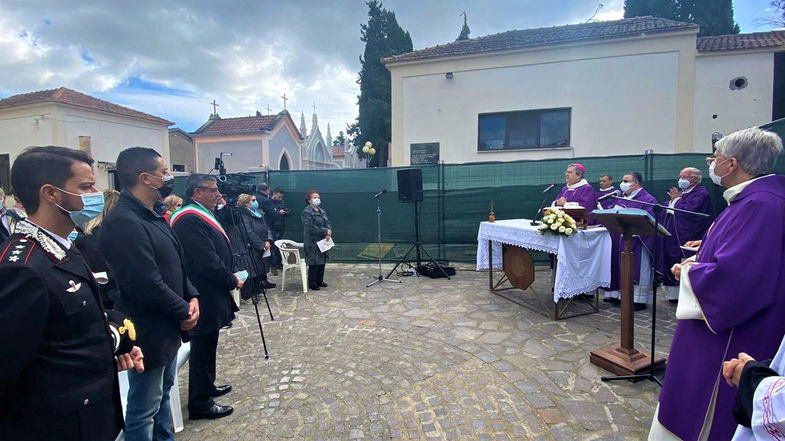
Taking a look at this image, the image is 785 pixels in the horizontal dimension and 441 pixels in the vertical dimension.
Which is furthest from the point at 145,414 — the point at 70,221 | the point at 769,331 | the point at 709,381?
the point at 769,331

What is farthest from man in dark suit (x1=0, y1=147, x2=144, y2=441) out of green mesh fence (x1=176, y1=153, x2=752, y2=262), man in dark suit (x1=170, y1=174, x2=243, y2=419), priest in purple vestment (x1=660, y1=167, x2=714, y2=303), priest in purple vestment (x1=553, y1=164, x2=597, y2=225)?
green mesh fence (x1=176, y1=153, x2=752, y2=262)

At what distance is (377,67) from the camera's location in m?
24.1

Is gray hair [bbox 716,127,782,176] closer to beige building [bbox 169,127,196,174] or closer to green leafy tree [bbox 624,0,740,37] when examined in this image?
green leafy tree [bbox 624,0,740,37]

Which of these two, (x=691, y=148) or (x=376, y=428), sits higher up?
(x=691, y=148)

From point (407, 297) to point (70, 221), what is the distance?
532cm

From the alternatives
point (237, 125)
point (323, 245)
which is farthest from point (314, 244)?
point (237, 125)

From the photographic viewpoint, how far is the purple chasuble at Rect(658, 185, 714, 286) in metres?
5.65

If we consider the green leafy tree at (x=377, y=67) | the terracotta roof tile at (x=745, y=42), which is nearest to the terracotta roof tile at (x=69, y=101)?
the green leafy tree at (x=377, y=67)

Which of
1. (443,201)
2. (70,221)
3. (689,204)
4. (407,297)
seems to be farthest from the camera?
(443,201)

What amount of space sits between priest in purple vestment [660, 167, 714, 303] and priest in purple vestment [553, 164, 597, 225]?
3.54 feet

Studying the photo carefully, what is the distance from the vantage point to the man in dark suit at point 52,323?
51.3 inches

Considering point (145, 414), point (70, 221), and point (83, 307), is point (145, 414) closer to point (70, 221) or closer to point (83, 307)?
point (83, 307)

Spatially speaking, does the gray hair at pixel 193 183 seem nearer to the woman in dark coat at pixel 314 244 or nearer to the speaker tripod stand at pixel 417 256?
the woman in dark coat at pixel 314 244

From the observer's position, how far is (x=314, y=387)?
369 centimetres
